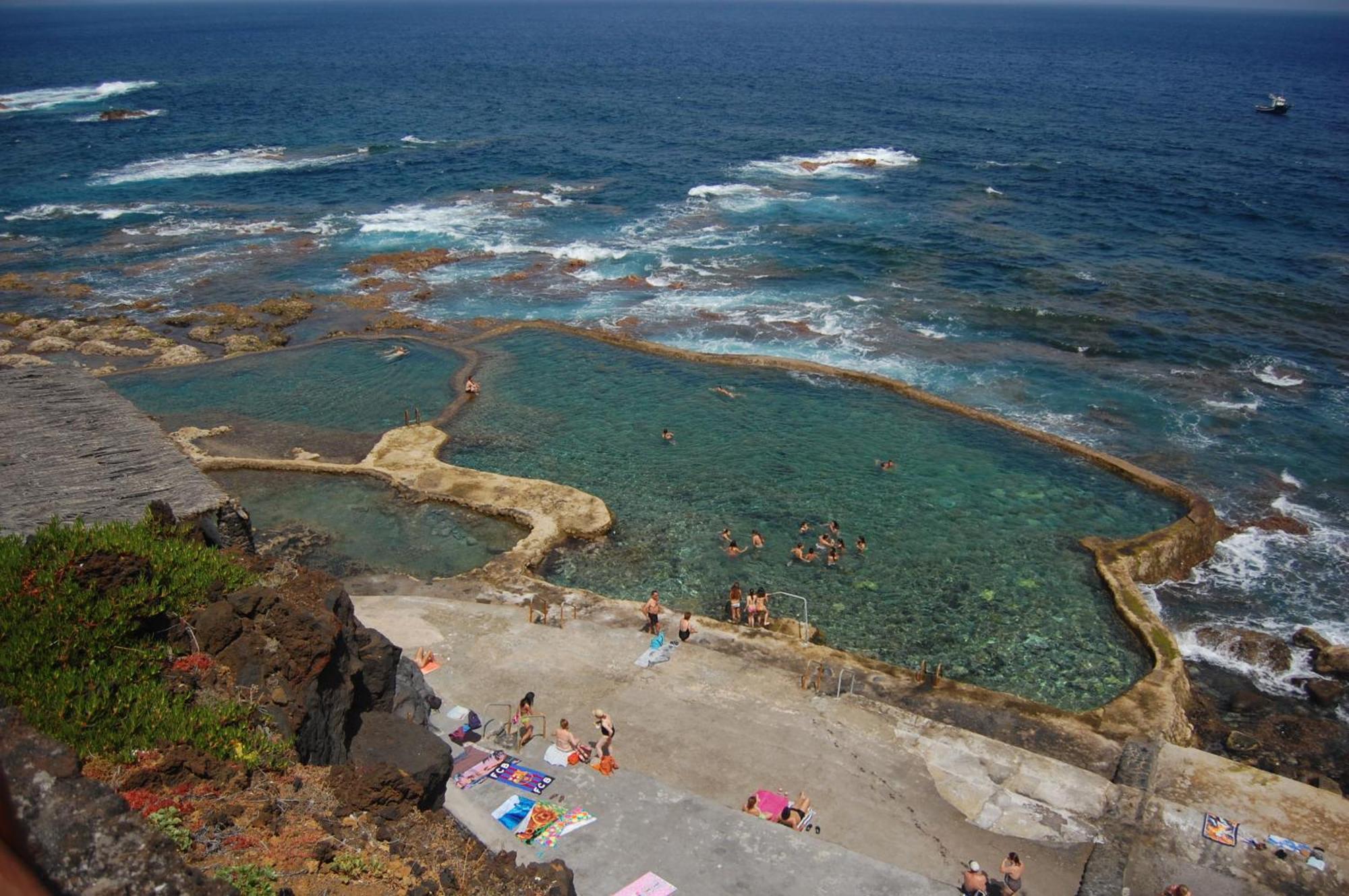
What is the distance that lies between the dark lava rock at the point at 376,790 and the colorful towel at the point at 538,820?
7.82ft

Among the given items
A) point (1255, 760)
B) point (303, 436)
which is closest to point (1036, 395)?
point (1255, 760)

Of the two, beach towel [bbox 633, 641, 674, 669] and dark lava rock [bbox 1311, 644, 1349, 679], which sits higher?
beach towel [bbox 633, 641, 674, 669]

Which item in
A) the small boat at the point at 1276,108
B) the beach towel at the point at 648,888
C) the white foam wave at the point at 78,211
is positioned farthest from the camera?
the small boat at the point at 1276,108

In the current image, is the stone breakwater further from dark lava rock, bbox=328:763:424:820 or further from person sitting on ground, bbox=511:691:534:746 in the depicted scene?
dark lava rock, bbox=328:763:424:820

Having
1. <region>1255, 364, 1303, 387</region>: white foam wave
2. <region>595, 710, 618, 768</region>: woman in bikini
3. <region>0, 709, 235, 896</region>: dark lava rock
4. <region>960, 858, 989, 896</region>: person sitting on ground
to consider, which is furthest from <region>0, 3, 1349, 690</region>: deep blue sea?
<region>0, 709, 235, 896</region>: dark lava rock

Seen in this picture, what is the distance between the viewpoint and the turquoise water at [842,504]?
91.1 feet

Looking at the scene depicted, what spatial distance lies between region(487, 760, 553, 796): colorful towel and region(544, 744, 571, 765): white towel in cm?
58

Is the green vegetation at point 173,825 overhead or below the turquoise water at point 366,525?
overhead

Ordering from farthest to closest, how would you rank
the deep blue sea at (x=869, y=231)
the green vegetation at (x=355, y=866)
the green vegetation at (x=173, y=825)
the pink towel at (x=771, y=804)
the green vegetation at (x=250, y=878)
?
the deep blue sea at (x=869, y=231), the pink towel at (x=771, y=804), the green vegetation at (x=355, y=866), the green vegetation at (x=173, y=825), the green vegetation at (x=250, y=878)

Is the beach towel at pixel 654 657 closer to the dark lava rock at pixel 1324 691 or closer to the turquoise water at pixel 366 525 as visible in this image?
the turquoise water at pixel 366 525

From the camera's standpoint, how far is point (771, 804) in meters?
18.9

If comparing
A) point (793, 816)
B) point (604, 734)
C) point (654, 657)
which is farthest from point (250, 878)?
point (654, 657)

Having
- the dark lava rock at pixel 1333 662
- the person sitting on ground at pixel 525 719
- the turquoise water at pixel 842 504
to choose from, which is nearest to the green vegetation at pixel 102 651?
the person sitting on ground at pixel 525 719

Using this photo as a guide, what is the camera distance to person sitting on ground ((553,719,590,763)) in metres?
19.7
